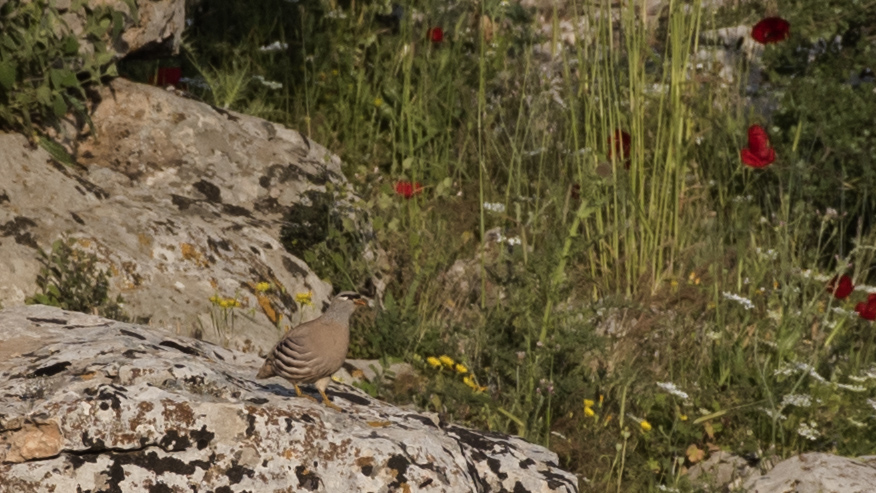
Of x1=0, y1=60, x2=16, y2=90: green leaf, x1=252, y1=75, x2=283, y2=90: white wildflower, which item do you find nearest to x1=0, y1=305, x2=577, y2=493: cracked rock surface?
x1=0, y1=60, x2=16, y2=90: green leaf

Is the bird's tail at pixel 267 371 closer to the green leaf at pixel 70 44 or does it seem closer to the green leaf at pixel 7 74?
the green leaf at pixel 7 74

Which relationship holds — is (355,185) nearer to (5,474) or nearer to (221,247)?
(221,247)

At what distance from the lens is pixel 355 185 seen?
6.54 meters

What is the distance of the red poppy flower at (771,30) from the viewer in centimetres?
599

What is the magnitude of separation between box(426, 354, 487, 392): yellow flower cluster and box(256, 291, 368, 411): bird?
3.92 feet

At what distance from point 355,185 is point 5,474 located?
3.88 meters

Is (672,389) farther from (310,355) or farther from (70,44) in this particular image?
(70,44)

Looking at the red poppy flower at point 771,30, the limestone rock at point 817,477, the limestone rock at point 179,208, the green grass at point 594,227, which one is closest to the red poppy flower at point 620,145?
the green grass at point 594,227

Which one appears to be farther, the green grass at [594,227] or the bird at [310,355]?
the green grass at [594,227]

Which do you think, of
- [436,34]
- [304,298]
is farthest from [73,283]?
[436,34]

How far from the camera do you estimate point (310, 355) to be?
3396 mm

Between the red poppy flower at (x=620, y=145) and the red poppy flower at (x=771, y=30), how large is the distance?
2.91ft

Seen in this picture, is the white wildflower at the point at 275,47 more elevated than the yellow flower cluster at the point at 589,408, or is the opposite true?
the white wildflower at the point at 275,47

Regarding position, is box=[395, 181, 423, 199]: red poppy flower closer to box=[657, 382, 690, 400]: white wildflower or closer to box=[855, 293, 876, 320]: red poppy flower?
box=[657, 382, 690, 400]: white wildflower
